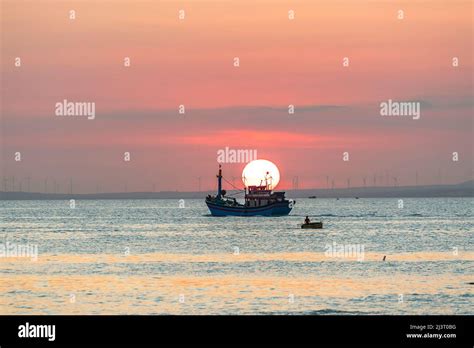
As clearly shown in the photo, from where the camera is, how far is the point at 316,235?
457 ft

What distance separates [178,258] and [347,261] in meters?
16.6

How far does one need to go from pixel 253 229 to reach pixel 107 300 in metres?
103

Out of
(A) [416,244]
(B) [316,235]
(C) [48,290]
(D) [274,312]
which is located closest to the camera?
(D) [274,312]

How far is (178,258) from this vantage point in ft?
300

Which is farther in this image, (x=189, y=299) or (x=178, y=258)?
(x=178, y=258)

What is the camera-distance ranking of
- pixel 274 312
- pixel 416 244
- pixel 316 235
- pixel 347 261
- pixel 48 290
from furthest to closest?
pixel 316 235 → pixel 416 244 → pixel 347 261 → pixel 48 290 → pixel 274 312
